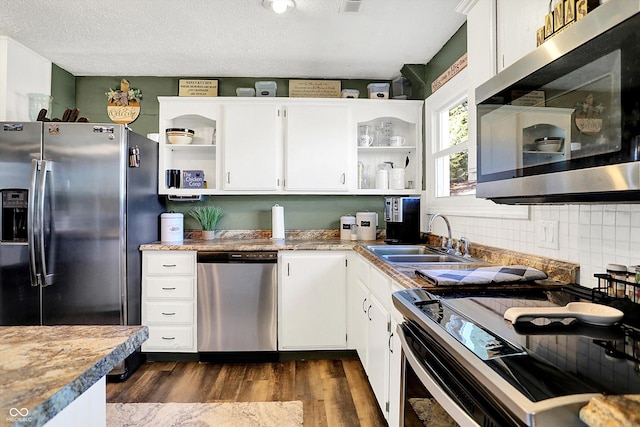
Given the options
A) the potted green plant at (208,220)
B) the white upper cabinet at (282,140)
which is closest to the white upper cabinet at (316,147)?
the white upper cabinet at (282,140)

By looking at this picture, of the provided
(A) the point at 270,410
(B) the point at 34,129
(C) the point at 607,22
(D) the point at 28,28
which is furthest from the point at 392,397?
(D) the point at 28,28

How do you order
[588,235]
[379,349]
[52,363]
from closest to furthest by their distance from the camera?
[52,363] < [588,235] < [379,349]

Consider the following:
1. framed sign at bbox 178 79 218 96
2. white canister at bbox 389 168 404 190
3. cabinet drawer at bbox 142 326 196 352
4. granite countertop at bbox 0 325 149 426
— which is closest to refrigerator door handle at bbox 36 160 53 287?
cabinet drawer at bbox 142 326 196 352

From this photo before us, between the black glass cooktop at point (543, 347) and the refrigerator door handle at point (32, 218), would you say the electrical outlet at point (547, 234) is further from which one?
the refrigerator door handle at point (32, 218)

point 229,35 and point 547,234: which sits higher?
point 229,35

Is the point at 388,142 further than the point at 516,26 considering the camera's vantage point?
Yes

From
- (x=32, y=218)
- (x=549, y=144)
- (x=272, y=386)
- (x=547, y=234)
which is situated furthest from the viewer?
(x=272, y=386)

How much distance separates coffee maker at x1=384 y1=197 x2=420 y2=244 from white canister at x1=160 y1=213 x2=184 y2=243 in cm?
179

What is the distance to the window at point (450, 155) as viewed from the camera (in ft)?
7.80

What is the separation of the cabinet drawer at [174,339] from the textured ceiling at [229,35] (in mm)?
2189

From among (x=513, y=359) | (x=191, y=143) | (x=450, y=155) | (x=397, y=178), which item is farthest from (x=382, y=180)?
(x=513, y=359)

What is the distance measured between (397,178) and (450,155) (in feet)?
1.88

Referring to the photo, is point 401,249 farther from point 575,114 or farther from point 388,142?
point 575,114

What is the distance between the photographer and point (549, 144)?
3.09 ft
